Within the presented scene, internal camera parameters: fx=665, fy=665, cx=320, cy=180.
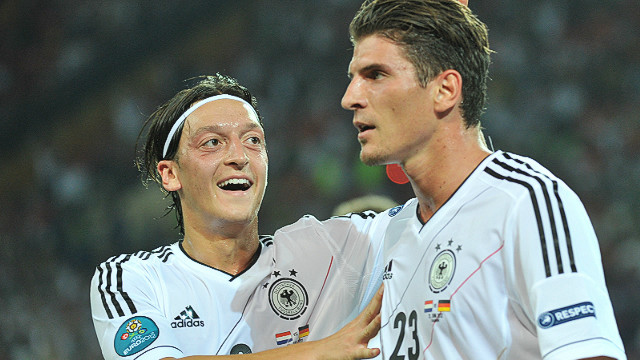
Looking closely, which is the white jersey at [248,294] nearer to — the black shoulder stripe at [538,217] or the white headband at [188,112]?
the white headband at [188,112]

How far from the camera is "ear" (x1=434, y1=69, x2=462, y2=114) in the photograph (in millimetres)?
1934

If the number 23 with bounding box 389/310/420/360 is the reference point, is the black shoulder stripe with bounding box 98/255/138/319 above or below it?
above

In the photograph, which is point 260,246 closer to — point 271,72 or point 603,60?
point 271,72

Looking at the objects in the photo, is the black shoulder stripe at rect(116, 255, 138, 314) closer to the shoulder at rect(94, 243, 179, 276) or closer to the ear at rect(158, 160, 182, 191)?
the shoulder at rect(94, 243, 179, 276)

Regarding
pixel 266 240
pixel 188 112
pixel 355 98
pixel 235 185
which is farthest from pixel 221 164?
pixel 355 98

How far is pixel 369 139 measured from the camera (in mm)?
1983

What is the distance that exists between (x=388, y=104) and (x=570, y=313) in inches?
30.6

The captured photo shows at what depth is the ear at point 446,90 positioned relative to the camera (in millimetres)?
1934

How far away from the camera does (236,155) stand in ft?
8.91

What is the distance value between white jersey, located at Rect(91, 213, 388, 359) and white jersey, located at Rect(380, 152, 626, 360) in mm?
576

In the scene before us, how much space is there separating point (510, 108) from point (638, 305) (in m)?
Result: 1.70

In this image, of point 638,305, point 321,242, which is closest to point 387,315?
→ point 321,242

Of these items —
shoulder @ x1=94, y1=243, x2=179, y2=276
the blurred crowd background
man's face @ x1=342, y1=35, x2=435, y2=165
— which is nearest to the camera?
man's face @ x1=342, y1=35, x2=435, y2=165

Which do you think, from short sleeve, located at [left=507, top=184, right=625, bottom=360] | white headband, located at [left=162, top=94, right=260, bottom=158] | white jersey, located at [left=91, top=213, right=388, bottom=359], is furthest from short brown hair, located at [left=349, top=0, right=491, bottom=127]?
white headband, located at [left=162, top=94, right=260, bottom=158]
